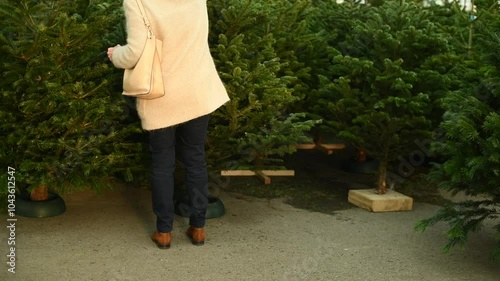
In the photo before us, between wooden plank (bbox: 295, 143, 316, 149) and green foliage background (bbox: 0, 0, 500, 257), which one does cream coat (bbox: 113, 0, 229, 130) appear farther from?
wooden plank (bbox: 295, 143, 316, 149)

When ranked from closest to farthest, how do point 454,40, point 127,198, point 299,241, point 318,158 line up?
point 299,241 < point 127,198 < point 454,40 < point 318,158

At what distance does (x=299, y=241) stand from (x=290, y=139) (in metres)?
0.85

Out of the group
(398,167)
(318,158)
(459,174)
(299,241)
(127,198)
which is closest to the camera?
(459,174)

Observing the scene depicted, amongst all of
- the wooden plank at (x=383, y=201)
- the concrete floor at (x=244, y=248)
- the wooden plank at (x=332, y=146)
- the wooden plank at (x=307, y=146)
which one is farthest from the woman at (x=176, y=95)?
the wooden plank at (x=332, y=146)

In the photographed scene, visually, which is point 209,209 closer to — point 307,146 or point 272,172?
point 272,172

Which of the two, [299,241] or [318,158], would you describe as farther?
[318,158]

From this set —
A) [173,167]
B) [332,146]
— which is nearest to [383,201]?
[332,146]

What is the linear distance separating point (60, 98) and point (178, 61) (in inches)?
35.0

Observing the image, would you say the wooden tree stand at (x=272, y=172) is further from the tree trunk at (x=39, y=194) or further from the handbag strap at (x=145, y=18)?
the handbag strap at (x=145, y=18)

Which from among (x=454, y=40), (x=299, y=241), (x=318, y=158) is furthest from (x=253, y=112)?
(x=318, y=158)

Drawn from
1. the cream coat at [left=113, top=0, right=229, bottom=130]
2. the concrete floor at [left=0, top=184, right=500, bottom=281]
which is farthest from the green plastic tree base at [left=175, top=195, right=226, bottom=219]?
the cream coat at [left=113, top=0, right=229, bottom=130]

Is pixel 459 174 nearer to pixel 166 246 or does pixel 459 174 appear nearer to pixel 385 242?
Answer: pixel 385 242

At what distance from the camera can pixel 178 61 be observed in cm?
496

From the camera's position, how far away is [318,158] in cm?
875
